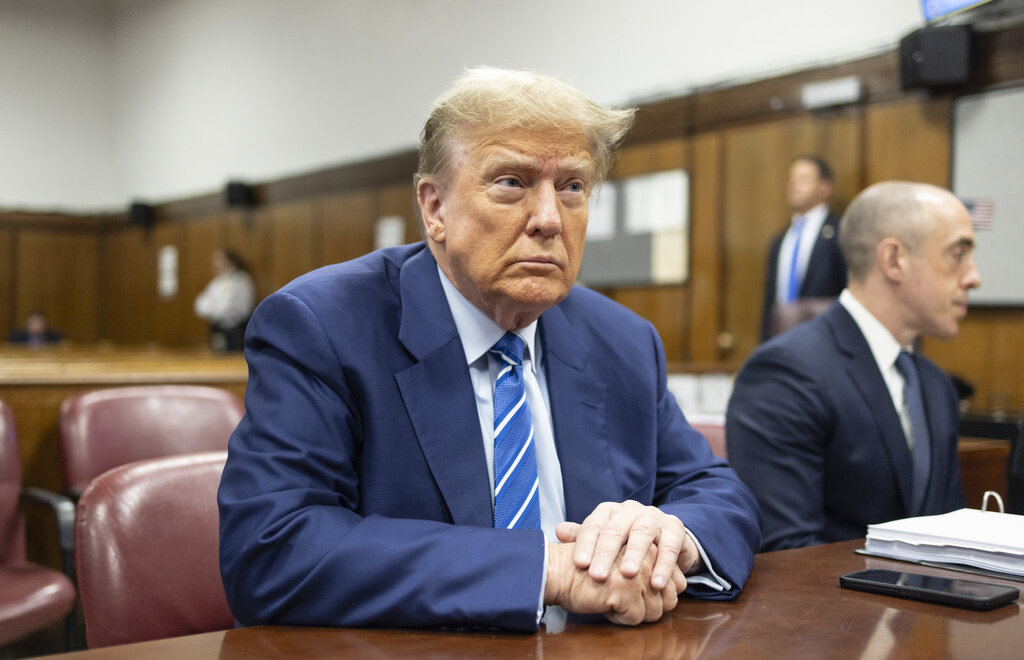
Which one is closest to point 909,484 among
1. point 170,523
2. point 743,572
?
point 743,572

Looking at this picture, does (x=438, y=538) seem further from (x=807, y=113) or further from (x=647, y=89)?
(x=647, y=89)

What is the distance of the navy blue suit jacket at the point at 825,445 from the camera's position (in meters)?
2.16

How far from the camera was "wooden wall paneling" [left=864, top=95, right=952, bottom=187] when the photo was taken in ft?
18.7

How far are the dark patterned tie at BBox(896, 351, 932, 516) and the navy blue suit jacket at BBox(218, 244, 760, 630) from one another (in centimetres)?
78

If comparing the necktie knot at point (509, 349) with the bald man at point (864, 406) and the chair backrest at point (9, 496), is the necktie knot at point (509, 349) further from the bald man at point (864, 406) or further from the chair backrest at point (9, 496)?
the chair backrest at point (9, 496)

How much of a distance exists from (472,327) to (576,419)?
0.22 metres

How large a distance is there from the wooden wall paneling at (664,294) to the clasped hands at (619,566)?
5955mm

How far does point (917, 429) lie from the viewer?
2.28m

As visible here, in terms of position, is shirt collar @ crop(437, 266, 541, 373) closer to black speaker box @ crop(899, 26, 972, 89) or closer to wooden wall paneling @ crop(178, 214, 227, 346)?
black speaker box @ crop(899, 26, 972, 89)

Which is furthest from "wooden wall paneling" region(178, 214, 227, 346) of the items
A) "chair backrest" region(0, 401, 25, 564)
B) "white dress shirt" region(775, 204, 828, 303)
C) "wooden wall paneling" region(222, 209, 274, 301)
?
"chair backrest" region(0, 401, 25, 564)

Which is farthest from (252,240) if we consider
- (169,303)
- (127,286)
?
(127,286)

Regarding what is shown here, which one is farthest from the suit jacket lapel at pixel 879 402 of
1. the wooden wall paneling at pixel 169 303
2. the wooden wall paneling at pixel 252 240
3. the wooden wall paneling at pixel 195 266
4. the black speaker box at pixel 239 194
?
the wooden wall paneling at pixel 169 303

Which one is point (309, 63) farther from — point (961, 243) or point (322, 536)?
point (322, 536)

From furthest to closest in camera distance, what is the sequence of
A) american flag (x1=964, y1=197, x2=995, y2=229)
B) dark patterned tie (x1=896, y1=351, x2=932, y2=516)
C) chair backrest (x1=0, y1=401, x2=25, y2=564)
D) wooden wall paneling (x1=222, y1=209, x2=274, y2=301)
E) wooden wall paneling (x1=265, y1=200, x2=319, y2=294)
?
wooden wall paneling (x1=222, y1=209, x2=274, y2=301) → wooden wall paneling (x1=265, y1=200, x2=319, y2=294) → american flag (x1=964, y1=197, x2=995, y2=229) → chair backrest (x1=0, y1=401, x2=25, y2=564) → dark patterned tie (x1=896, y1=351, x2=932, y2=516)
